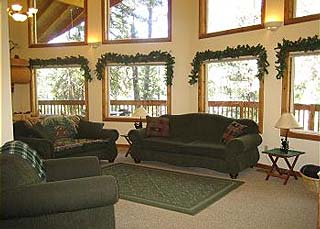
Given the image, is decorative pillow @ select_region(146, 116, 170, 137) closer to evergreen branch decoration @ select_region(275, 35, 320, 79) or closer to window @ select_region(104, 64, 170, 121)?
window @ select_region(104, 64, 170, 121)

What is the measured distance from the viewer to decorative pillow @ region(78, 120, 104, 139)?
633 centimetres

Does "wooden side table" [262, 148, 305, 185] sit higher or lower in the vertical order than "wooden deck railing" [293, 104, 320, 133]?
lower

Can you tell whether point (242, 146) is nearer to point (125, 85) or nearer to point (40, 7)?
point (125, 85)

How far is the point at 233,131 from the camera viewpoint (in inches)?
220

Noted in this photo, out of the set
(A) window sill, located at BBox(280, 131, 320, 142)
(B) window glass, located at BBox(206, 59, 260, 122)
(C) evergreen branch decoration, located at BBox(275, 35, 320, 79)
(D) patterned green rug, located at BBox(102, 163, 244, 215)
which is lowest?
(D) patterned green rug, located at BBox(102, 163, 244, 215)

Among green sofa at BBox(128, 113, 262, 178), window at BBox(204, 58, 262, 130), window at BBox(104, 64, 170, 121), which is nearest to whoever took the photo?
green sofa at BBox(128, 113, 262, 178)

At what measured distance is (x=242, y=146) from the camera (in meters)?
5.12

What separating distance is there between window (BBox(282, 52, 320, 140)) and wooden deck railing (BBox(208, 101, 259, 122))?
29.0 inches

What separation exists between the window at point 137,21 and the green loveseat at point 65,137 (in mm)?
2435

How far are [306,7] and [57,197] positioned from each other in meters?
4.79

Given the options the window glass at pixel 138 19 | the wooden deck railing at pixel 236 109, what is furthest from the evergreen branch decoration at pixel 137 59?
the wooden deck railing at pixel 236 109

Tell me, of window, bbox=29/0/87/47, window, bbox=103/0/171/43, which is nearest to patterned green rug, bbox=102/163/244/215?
window, bbox=103/0/171/43

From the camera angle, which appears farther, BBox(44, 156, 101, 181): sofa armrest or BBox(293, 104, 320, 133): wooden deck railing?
BBox(293, 104, 320, 133): wooden deck railing

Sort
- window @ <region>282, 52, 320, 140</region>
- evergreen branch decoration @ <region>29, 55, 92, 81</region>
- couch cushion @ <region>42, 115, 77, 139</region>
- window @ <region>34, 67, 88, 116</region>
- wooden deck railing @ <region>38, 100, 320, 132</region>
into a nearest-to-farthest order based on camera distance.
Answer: window @ <region>282, 52, 320, 140</region>
wooden deck railing @ <region>38, 100, 320, 132</region>
couch cushion @ <region>42, 115, 77, 139</region>
evergreen branch decoration @ <region>29, 55, 92, 81</region>
window @ <region>34, 67, 88, 116</region>
